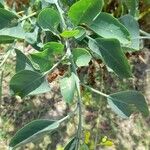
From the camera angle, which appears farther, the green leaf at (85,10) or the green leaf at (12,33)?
the green leaf at (12,33)

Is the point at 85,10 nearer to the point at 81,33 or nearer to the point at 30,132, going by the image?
the point at 81,33

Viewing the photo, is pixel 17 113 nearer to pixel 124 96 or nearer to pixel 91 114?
pixel 91 114

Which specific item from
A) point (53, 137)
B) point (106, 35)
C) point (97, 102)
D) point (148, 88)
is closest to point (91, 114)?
point (97, 102)

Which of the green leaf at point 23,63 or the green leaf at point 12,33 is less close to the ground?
the green leaf at point 12,33

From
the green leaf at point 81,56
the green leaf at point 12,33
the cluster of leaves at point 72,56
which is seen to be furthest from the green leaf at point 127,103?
the green leaf at point 12,33

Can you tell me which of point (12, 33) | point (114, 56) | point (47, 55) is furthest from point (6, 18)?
point (114, 56)

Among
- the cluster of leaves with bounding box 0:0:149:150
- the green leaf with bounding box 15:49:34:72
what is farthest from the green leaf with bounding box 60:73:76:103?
the green leaf with bounding box 15:49:34:72

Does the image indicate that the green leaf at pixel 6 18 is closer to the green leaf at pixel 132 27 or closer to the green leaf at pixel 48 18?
the green leaf at pixel 48 18

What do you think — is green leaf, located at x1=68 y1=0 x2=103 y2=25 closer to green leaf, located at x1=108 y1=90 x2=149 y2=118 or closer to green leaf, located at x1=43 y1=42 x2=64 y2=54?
green leaf, located at x1=43 y1=42 x2=64 y2=54
